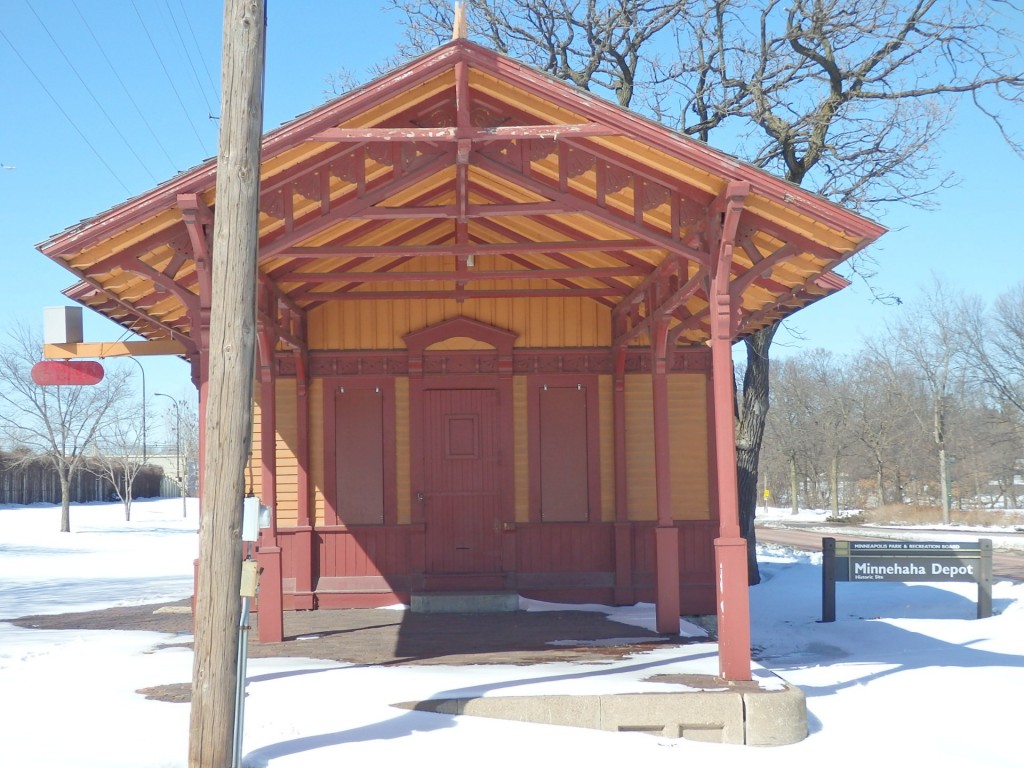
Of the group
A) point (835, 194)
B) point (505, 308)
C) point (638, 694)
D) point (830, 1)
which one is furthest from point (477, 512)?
point (830, 1)

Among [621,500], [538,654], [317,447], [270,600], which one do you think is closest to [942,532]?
[621,500]

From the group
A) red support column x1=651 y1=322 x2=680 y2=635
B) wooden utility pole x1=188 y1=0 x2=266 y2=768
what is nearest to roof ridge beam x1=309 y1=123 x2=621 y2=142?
wooden utility pole x1=188 y1=0 x2=266 y2=768

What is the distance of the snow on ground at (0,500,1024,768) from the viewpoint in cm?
623

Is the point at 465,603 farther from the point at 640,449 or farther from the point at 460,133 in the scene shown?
the point at 460,133

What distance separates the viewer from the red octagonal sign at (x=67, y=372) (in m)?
11.4

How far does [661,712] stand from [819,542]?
2418cm

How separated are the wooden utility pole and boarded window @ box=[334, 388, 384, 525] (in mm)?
7199

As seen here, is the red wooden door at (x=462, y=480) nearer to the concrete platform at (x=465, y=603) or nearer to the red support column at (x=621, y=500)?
the concrete platform at (x=465, y=603)

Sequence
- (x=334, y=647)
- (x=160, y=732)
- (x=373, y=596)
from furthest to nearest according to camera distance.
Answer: (x=373, y=596) → (x=334, y=647) → (x=160, y=732)

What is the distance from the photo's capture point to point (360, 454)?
42.0ft

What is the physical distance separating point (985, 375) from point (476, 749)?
39.4 meters

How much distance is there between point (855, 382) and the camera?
57125 mm

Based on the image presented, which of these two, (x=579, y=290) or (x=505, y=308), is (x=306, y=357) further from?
(x=579, y=290)

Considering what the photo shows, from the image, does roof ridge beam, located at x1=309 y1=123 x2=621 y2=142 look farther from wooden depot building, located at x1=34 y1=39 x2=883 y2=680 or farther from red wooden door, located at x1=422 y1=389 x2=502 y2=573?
red wooden door, located at x1=422 y1=389 x2=502 y2=573
